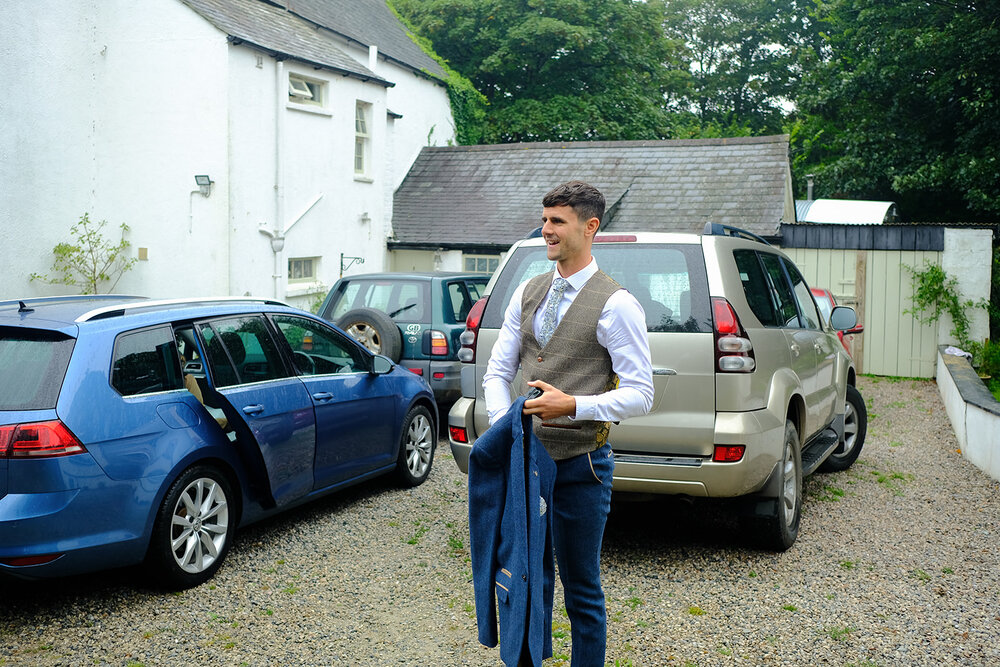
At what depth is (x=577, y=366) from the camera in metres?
3.20

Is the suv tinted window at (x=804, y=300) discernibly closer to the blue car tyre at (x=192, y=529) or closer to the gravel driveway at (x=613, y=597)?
the gravel driveway at (x=613, y=597)

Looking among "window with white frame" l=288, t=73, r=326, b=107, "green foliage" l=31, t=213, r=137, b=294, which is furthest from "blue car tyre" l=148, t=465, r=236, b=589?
"window with white frame" l=288, t=73, r=326, b=107

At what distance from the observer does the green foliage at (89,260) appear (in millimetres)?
15266

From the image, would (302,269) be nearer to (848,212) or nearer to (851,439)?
(851,439)

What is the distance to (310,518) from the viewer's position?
6586 millimetres

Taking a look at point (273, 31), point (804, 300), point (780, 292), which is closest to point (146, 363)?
point (780, 292)

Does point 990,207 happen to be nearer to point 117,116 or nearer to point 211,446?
point 117,116

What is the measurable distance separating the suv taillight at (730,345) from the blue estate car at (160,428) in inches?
107

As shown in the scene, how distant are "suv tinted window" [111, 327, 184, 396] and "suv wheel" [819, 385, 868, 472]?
19.4ft

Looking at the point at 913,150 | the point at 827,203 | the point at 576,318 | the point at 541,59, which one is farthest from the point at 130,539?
the point at 541,59

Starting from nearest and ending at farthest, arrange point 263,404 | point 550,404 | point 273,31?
1. point 550,404
2. point 263,404
3. point 273,31

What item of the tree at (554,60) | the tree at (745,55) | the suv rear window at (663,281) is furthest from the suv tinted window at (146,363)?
the tree at (745,55)

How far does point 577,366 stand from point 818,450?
177 inches

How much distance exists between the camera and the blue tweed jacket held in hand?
10.0 ft
